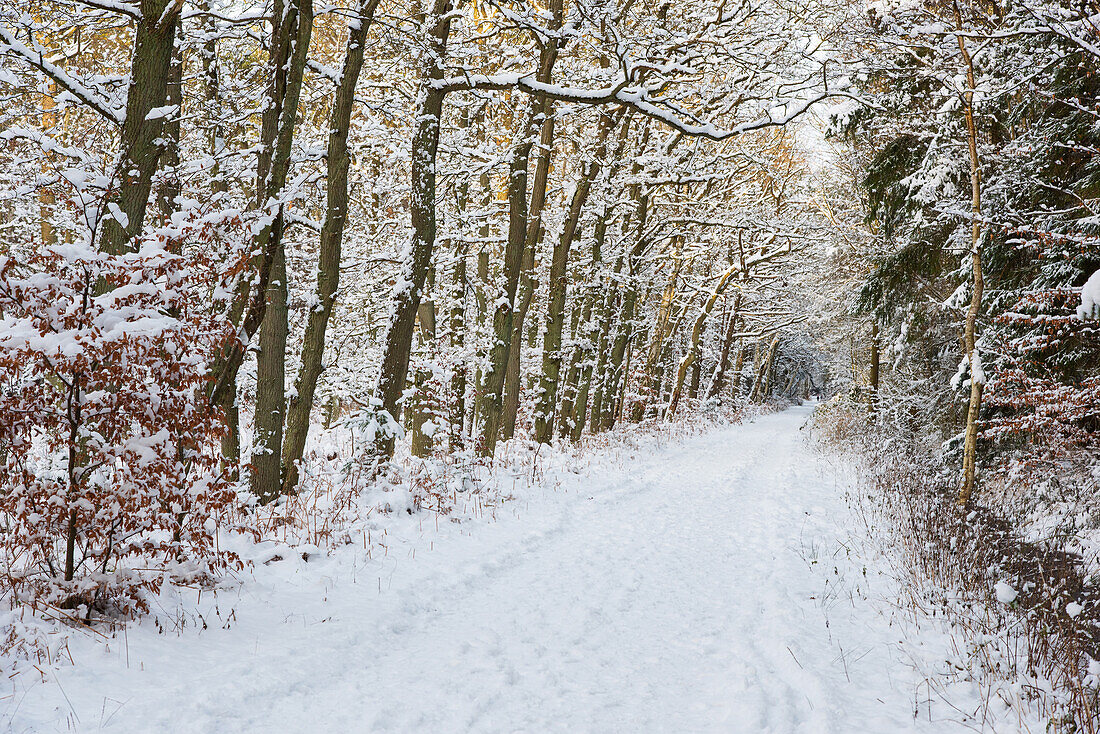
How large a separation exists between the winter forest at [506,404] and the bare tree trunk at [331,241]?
6cm

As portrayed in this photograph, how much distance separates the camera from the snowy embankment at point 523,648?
10.7ft

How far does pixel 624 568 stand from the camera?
6.10 m

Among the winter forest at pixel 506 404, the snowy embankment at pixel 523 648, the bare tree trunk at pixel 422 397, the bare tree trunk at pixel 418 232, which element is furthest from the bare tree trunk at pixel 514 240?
the snowy embankment at pixel 523 648

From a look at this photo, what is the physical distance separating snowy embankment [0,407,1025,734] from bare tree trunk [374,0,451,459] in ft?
8.46

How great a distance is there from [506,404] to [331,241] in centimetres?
768

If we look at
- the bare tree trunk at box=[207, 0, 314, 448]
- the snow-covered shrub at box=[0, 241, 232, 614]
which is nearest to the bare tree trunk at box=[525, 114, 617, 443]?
the bare tree trunk at box=[207, 0, 314, 448]

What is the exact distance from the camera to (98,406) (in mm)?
3666

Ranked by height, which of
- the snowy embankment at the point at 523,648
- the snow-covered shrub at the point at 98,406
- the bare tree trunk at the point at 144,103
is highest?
the bare tree trunk at the point at 144,103

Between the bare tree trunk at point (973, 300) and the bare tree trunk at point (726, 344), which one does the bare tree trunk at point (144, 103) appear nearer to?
the bare tree trunk at point (973, 300)

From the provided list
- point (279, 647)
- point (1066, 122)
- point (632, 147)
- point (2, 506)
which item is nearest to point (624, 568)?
point (279, 647)

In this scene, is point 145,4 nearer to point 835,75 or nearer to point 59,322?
point 59,322

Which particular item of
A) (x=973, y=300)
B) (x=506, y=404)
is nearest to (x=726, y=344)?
(x=506, y=404)

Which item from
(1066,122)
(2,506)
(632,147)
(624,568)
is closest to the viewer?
(2,506)

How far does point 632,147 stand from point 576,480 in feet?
28.9
